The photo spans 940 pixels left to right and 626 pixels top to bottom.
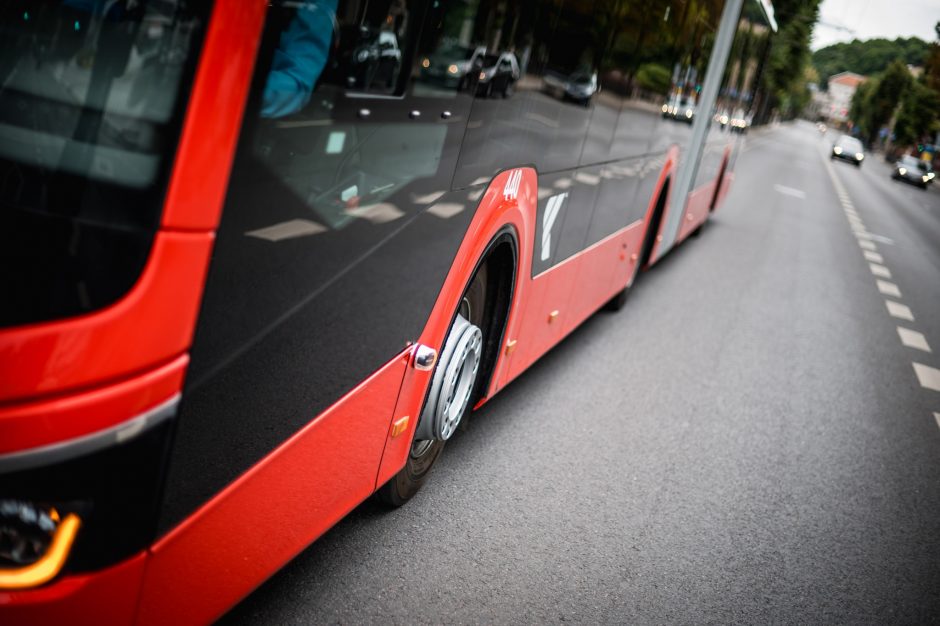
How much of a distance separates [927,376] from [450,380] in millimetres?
6010

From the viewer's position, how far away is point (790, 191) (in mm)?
23844

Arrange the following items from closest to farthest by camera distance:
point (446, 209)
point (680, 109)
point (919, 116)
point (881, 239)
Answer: point (446, 209), point (680, 109), point (881, 239), point (919, 116)

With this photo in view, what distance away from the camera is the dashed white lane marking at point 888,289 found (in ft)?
37.3

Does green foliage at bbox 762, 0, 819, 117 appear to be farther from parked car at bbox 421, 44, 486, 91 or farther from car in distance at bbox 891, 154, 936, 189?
parked car at bbox 421, 44, 486, 91

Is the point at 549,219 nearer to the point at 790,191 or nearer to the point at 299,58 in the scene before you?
the point at 299,58

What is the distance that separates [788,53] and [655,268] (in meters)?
73.9

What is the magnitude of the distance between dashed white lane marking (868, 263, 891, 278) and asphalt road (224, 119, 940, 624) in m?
4.73

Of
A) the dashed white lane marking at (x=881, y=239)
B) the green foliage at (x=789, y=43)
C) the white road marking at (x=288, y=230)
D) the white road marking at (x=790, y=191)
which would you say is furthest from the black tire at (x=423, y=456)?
the green foliage at (x=789, y=43)

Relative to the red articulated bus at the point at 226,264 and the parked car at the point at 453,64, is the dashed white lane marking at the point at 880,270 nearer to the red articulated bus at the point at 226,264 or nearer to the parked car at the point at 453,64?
the red articulated bus at the point at 226,264

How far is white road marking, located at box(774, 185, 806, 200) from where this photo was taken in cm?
2289

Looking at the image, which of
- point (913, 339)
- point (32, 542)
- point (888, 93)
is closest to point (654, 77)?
point (913, 339)

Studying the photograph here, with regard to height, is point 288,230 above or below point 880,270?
below

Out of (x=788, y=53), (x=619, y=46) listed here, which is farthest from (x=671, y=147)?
(x=788, y=53)

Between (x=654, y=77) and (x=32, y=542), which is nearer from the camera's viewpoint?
(x=32, y=542)
